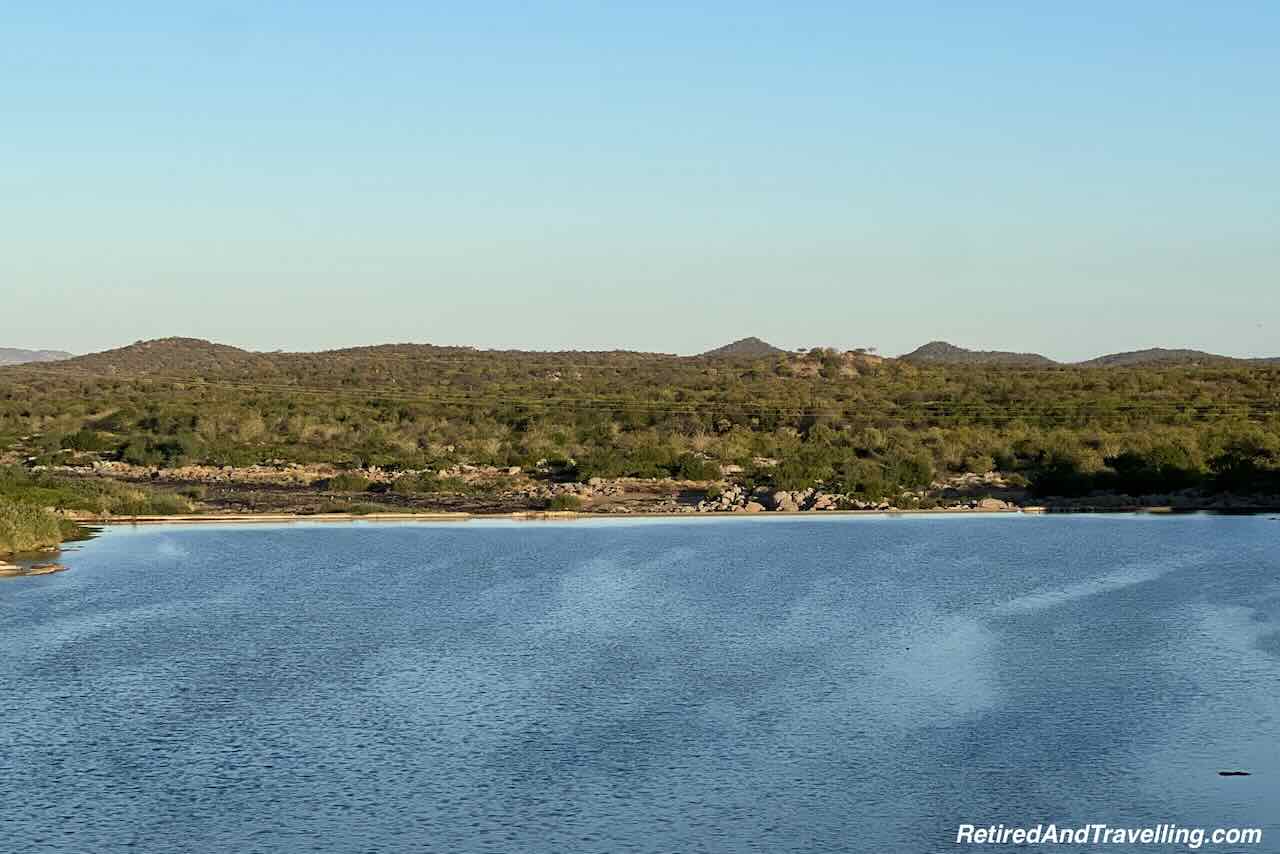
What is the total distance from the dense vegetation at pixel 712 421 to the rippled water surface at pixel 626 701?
22.0 m

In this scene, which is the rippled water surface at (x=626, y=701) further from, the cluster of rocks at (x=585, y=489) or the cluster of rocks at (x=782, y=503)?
the cluster of rocks at (x=585, y=489)

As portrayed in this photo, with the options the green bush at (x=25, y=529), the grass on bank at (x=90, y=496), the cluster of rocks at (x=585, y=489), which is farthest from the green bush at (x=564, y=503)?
the green bush at (x=25, y=529)

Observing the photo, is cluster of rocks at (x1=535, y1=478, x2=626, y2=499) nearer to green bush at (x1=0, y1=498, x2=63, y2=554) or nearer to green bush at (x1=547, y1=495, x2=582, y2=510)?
green bush at (x1=547, y1=495, x2=582, y2=510)

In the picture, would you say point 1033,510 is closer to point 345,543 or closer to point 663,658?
point 345,543

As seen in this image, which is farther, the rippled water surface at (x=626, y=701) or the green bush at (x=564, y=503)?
the green bush at (x=564, y=503)

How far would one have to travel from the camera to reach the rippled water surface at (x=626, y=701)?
17.1 meters

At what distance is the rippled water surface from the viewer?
17.1 metres

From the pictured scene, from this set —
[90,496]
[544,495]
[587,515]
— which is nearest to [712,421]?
[544,495]

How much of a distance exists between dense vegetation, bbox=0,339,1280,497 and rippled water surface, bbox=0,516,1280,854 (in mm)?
21991

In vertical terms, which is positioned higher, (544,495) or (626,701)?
(544,495)

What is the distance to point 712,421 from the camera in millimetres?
80562

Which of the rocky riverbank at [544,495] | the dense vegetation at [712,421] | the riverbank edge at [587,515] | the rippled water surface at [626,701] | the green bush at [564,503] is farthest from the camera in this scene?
the dense vegetation at [712,421]

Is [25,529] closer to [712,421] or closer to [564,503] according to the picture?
[564,503]

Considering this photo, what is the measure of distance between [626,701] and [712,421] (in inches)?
2292
